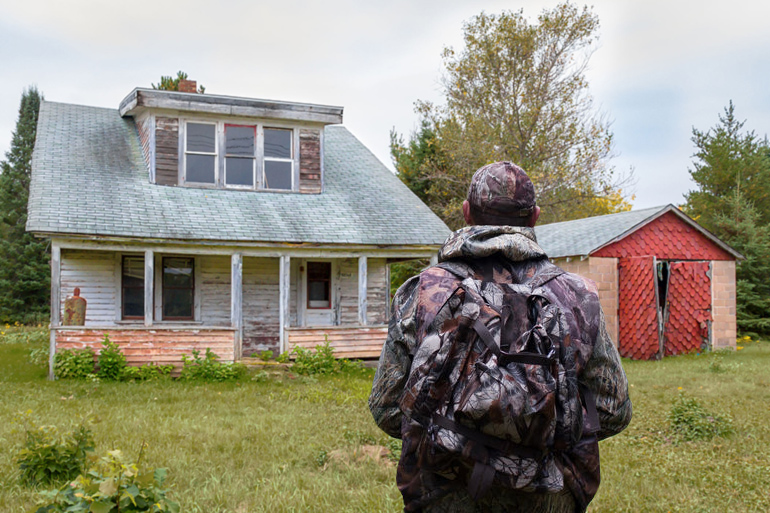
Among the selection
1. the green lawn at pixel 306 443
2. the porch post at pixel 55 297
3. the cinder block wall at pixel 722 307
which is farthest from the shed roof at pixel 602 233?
the porch post at pixel 55 297

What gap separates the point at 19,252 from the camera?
26.3 meters

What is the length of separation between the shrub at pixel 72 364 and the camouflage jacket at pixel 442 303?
34.5 ft

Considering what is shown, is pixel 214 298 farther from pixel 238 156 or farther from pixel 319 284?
pixel 238 156

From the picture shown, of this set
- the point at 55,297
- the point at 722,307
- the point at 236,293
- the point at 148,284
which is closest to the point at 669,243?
the point at 722,307

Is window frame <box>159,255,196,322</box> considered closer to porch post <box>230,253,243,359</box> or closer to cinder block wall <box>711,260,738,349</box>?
porch post <box>230,253,243,359</box>

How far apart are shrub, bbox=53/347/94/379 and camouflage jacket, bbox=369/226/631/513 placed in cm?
1052

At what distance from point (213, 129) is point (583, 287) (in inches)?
520

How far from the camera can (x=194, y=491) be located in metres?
5.18

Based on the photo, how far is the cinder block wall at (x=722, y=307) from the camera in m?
16.1

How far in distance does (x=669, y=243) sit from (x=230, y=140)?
10822 millimetres

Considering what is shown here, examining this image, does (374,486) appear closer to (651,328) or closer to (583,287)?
(583,287)

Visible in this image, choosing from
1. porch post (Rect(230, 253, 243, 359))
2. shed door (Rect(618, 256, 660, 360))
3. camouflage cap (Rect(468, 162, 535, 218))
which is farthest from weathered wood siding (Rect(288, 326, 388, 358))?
camouflage cap (Rect(468, 162, 535, 218))

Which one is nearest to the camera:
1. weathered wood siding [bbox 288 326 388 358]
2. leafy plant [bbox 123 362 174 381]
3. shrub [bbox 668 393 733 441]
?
shrub [bbox 668 393 733 441]

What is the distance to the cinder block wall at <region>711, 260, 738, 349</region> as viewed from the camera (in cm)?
1609
